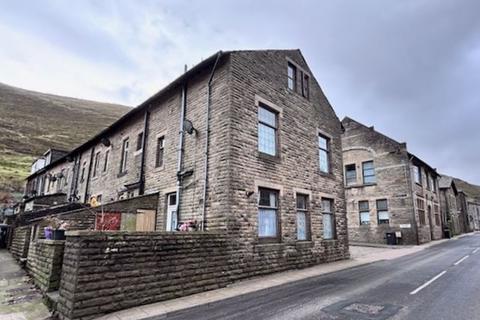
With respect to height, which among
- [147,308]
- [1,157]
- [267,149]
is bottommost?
[147,308]

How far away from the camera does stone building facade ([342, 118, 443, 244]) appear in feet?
76.9

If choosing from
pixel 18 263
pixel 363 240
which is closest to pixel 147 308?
pixel 18 263

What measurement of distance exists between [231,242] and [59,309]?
174 inches

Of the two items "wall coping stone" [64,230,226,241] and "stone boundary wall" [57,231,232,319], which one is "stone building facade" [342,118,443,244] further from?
"wall coping stone" [64,230,226,241]

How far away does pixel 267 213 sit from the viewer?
10.3m

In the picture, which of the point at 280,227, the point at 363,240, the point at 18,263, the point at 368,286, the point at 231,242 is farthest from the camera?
the point at 363,240

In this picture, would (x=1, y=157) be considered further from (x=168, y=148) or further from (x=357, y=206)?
(x=357, y=206)

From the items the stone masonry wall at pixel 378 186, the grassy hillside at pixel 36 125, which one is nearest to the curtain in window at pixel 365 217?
the stone masonry wall at pixel 378 186

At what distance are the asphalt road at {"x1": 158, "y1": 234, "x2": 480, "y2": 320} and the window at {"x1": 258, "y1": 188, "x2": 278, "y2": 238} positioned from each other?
200 cm

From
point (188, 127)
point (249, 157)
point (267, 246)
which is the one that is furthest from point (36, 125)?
point (267, 246)

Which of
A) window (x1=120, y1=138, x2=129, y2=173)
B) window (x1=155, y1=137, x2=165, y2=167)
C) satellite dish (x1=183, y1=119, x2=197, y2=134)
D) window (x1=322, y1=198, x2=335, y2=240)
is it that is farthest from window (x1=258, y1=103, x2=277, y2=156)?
window (x1=120, y1=138, x2=129, y2=173)

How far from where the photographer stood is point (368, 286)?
8008mm

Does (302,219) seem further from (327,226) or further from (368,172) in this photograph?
(368,172)

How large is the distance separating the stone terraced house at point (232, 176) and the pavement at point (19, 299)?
0.62m
